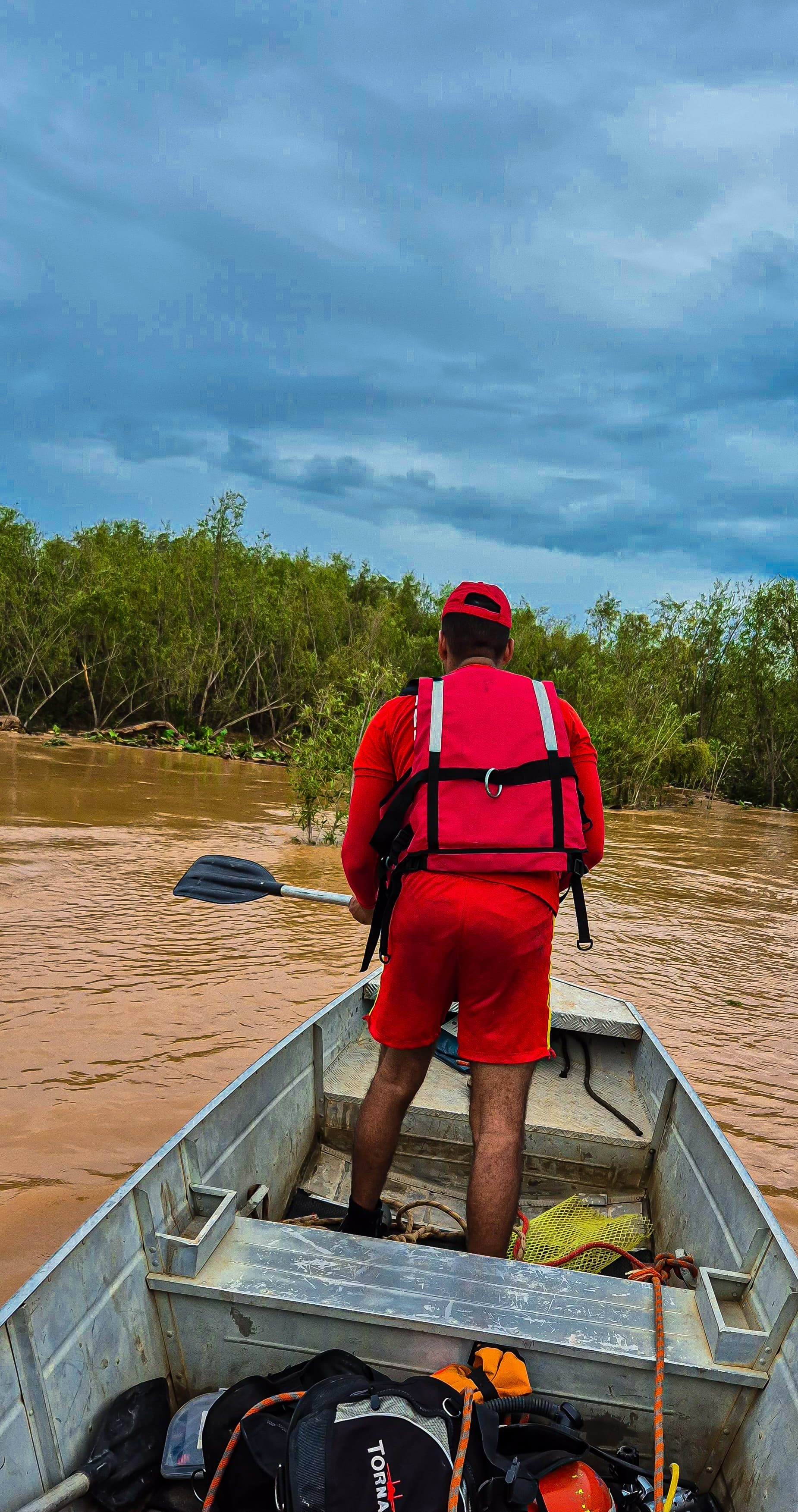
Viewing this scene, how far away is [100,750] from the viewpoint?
991 inches

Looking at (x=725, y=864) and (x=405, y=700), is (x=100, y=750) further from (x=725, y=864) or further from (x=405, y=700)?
(x=405, y=700)

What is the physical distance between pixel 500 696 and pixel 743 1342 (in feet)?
4.79

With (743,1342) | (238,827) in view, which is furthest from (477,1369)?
(238,827)

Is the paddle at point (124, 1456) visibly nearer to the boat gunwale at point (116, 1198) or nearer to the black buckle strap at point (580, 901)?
the boat gunwale at point (116, 1198)

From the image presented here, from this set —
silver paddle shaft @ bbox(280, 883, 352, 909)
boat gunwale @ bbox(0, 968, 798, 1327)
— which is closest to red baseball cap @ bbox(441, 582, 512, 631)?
silver paddle shaft @ bbox(280, 883, 352, 909)

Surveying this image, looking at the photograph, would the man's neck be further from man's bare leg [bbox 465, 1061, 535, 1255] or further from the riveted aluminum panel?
the riveted aluminum panel

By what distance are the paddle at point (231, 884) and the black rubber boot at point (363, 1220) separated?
1062 millimetres

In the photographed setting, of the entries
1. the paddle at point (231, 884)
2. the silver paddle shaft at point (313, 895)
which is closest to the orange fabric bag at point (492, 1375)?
the silver paddle shaft at point (313, 895)

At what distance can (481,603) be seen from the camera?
249 cm

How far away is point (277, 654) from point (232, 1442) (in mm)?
34185

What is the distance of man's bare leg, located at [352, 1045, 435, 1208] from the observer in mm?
2350

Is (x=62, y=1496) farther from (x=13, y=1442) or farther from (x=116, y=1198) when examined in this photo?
(x=116, y=1198)

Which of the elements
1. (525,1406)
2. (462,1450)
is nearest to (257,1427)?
(462,1450)

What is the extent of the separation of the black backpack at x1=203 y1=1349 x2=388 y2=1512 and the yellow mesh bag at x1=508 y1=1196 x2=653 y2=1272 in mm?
1015
